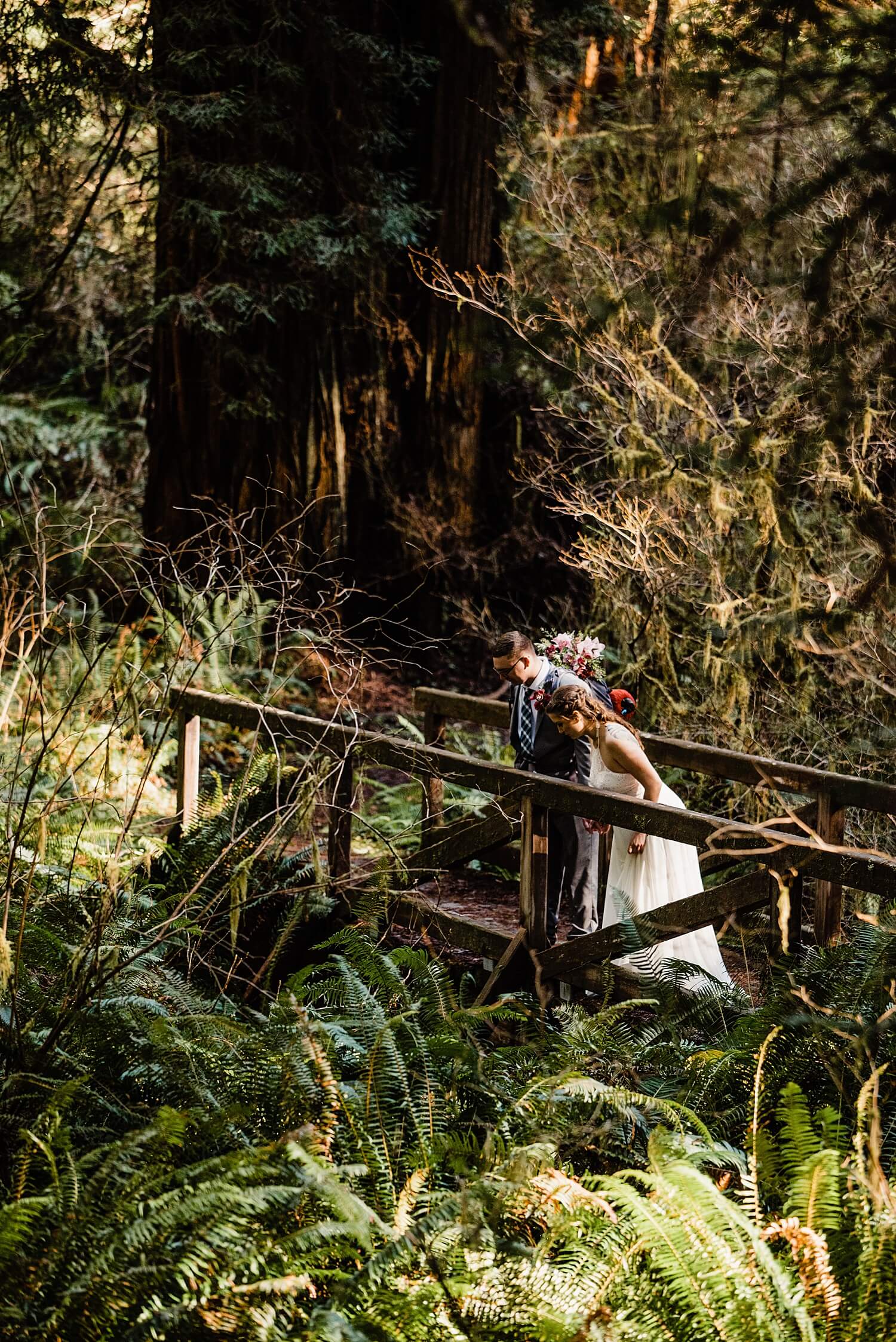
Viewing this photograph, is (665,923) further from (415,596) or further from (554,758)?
(415,596)

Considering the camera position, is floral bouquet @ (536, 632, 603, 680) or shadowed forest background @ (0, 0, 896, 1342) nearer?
shadowed forest background @ (0, 0, 896, 1342)

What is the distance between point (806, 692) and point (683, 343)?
12.2 feet

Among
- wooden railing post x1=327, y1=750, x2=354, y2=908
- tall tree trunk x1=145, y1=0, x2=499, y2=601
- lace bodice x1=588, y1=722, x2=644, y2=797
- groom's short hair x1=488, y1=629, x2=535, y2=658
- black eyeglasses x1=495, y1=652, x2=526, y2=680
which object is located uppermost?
tall tree trunk x1=145, y1=0, x2=499, y2=601

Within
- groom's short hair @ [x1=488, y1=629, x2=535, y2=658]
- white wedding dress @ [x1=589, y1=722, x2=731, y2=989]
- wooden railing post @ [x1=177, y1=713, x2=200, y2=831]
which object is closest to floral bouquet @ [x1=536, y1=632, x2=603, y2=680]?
groom's short hair @ [x1=488, y1=629, x2=535, y2=658]

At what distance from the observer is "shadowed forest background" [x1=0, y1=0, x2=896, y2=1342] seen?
303cm

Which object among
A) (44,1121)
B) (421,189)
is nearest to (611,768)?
(44,1121)

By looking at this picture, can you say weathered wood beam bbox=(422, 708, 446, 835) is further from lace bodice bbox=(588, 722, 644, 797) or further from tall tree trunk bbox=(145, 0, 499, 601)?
tall tree trunk bbox=(145, 0, 499, 601)

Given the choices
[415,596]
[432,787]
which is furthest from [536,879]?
[415,596]

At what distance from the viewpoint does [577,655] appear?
7227 millimetres

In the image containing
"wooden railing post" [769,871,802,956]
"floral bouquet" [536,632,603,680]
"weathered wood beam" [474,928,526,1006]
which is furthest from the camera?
"floral bouquet" [536,632,603,680]

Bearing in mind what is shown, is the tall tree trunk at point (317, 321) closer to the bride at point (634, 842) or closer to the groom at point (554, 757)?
the groom at point (554, 757)

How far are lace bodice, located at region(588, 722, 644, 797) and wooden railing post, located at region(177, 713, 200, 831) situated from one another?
2.63 metres

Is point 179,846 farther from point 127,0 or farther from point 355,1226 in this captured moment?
point 127,0

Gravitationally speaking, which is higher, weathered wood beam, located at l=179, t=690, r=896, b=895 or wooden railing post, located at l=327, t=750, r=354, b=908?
weathered wood beam, located at l=179, t=690, r=896, b=895
